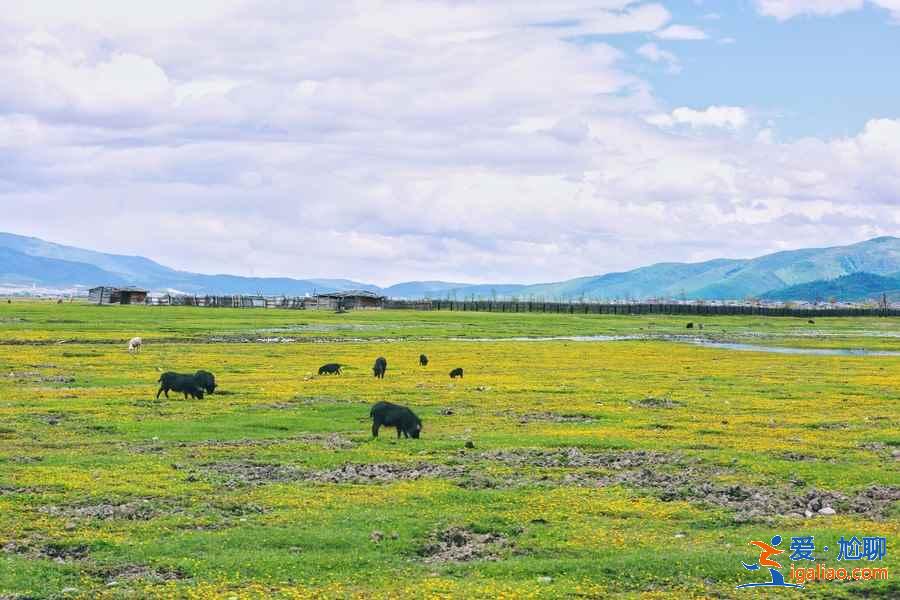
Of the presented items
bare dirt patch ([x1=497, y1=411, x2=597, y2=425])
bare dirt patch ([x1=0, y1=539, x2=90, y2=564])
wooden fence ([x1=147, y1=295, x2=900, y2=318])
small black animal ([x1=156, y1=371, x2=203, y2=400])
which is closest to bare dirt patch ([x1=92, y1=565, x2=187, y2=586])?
bare dirt patch ([x1=0, y1=539, x2=90, y2=564])

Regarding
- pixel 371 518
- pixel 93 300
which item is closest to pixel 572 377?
pixel 371 518

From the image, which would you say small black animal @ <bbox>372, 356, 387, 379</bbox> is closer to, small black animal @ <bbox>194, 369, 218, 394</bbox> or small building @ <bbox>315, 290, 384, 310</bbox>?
small black animal @ <bbox>194, 369, 218, 394</bbox>

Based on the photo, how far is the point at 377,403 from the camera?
26031 millimetres

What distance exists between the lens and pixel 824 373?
5097 centimetres

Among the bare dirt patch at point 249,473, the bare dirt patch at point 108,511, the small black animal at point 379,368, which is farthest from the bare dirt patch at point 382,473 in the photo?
the small black animal at point 379,368

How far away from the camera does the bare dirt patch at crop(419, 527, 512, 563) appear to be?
14.9 meters

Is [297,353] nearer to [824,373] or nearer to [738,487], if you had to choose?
[824,373]

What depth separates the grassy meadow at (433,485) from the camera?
542 inches

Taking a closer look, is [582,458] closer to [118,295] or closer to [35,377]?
[35,377]

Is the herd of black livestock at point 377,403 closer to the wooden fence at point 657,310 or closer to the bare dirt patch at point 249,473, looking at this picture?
the bare dirt patch at point 249,473

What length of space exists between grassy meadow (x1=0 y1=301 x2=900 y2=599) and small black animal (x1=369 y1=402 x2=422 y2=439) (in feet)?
1.76

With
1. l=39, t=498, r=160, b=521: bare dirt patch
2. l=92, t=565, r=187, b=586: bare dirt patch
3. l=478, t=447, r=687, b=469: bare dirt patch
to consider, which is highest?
l=478, t=447, r=687, b=469: bare dirt patch

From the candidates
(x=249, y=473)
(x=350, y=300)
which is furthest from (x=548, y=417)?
(x=350, y=300)

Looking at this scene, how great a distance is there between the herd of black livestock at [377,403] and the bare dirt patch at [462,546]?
30.5 ft
